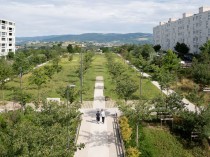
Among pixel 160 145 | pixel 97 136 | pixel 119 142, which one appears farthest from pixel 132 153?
pixel 97 136

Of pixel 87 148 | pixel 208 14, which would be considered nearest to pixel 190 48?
pixel 208 14

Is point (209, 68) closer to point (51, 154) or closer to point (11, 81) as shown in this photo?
point (11, 81)

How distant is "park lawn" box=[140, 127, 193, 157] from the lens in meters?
22.6

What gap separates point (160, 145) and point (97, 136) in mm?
4725

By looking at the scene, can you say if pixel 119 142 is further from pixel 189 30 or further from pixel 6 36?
pixel 6 36

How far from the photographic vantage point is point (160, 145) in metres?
24.0

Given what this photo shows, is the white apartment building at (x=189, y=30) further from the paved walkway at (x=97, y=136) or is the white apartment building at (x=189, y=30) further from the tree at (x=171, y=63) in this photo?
the paved walkway at (x=97, y=136)

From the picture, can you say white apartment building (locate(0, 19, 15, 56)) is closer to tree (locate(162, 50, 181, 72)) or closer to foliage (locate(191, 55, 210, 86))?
tree (locate(162, 50, 181, 72))

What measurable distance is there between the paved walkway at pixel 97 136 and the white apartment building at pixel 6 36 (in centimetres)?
7765

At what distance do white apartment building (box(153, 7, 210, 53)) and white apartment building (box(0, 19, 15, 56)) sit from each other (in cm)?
5608

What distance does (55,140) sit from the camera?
1459 cm

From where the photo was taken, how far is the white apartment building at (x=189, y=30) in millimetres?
83875

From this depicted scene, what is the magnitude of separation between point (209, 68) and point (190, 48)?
51.1 m

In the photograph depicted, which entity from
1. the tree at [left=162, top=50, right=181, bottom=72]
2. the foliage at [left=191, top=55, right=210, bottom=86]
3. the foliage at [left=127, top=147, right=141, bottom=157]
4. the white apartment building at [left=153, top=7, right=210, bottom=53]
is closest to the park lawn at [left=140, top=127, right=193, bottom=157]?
the foliage at [left=127, top=147, right=141, bottom=157]
